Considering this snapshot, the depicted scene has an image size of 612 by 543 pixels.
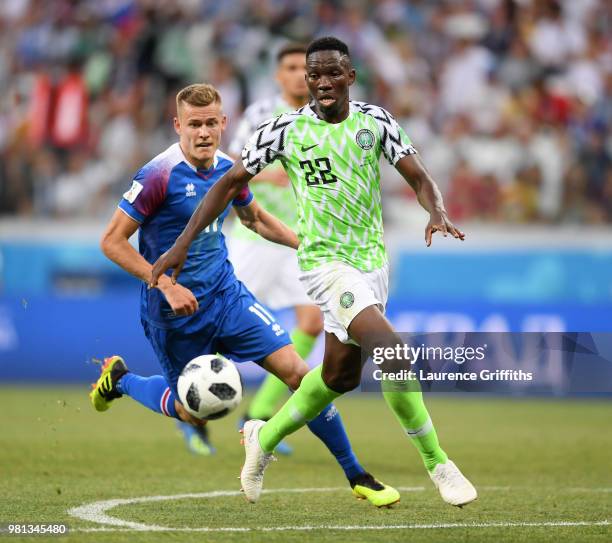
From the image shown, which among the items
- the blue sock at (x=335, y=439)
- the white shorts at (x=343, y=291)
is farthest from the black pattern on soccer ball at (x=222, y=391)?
the blue sock at (x=335, y=439)

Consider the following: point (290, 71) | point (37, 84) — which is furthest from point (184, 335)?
point (37, 84)

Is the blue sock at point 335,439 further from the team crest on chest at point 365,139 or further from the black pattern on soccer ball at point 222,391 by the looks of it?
the team crest on chest at point 365,139

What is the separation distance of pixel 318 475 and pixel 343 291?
257cm

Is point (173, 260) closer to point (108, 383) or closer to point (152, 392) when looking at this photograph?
point (152, 392)

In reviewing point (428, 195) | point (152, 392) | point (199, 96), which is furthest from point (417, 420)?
point (199, 96)

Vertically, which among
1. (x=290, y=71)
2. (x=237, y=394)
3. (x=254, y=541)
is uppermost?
(x=290, y=71)

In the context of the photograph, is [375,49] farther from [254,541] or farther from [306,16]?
[254,541]

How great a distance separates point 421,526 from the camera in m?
5.86

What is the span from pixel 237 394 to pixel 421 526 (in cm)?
120

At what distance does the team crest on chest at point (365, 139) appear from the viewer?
6121mm

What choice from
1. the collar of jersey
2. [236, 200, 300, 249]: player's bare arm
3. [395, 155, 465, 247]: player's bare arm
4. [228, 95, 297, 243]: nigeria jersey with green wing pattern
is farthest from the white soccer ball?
[228, 95, 297, 243]: nigeria jersey with green wing pattern

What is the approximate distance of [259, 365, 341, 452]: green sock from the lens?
Answer: 6.28 meters

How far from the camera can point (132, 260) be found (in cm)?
657

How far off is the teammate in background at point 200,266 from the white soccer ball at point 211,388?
1.08ft
